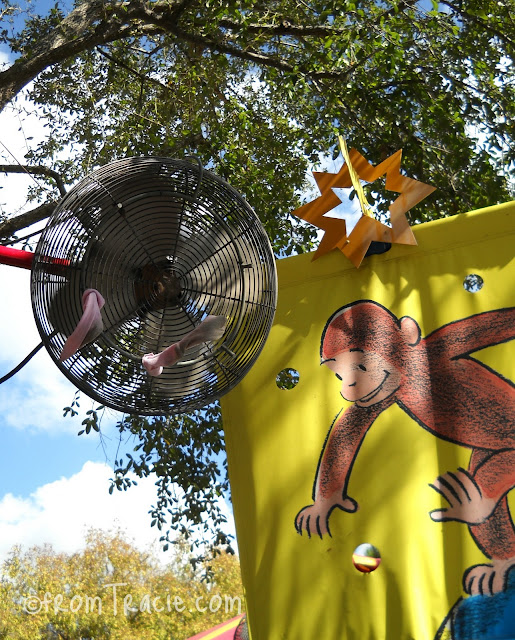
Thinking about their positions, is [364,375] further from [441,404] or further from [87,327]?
[87,327]

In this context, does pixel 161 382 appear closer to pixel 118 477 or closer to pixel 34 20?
pixel 118 477

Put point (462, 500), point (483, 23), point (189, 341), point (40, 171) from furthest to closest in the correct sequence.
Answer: point (40, 171)
point (483, 23)
point (462, 500)
point (189, 341)

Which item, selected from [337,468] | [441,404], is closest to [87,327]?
[337,468]

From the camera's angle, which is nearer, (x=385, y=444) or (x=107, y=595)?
(x=385, y=444)

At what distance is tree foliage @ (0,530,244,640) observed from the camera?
1383cm

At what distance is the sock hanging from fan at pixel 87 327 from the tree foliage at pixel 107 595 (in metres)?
12.4

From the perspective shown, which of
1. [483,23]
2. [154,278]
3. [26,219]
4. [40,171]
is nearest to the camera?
[154,278]

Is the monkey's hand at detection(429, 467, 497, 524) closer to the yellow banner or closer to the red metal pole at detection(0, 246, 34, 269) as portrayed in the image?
the yellow banner

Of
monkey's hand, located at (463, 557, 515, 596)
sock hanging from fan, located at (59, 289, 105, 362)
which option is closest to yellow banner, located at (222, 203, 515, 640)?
monkey's hand, located at (463, 557, 515, 596)

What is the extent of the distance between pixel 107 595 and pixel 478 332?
14518 millimetres

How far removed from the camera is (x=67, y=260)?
1945 mm

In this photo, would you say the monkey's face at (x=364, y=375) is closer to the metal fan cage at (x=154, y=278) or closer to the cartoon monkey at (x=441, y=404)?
the cartoon monkey at (x=441, y=404)

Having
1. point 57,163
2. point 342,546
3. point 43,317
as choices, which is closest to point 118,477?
point 57,163

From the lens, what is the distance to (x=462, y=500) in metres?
2.21
